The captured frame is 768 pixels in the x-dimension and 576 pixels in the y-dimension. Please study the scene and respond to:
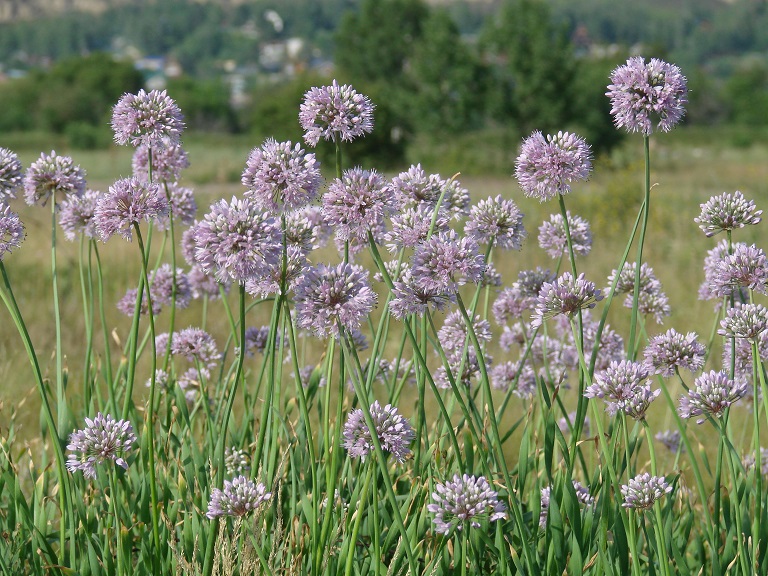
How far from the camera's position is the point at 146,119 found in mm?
2674

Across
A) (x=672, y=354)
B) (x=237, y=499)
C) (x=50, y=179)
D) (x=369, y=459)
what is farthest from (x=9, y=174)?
(x=672, y=354)

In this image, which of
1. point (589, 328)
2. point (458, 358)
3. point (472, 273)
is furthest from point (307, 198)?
point (589, 328)

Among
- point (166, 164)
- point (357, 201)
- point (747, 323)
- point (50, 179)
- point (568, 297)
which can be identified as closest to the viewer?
point (357, 201)

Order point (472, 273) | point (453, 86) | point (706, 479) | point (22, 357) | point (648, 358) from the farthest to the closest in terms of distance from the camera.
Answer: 1. point (453, 86)
2. point (22, 357)
3. point (706, 479)
4. point (648, 358)
5. point (472, 273)

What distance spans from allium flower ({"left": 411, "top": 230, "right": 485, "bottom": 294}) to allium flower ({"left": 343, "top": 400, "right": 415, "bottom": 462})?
1.33 feet

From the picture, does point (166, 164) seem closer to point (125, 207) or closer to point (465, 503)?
point (125, 207)

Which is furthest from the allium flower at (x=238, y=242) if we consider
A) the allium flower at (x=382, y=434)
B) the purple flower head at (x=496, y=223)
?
the purple flower head at (x=496, y=223)

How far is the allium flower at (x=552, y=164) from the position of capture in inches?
93.1

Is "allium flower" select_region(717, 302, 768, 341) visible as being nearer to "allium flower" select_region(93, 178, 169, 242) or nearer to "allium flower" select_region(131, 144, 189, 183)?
"allium flower" select_region(93, 178, 169, 242)

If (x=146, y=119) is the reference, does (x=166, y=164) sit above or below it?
above

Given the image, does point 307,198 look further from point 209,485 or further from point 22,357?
point 22,357

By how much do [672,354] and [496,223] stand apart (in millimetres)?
662

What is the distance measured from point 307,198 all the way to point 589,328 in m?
1.79

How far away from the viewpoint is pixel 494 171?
50.4 m
